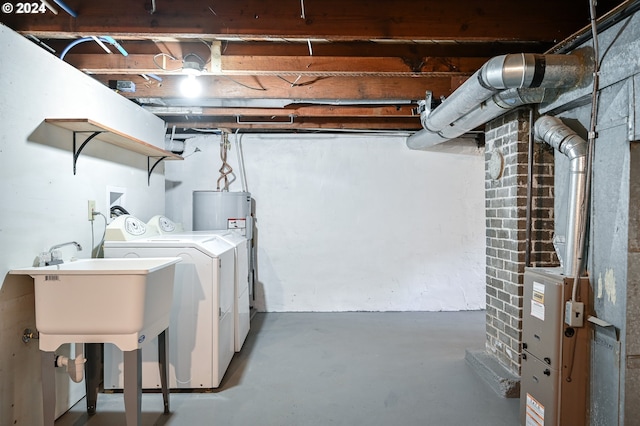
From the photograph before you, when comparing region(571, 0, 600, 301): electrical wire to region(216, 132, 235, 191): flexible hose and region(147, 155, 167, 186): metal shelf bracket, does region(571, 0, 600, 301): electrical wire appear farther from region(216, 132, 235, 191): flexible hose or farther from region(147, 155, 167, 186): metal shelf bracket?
region(216, 132, 235, 191): flexible hose

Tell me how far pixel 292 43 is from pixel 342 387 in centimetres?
239

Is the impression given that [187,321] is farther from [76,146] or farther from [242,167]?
[242,167]

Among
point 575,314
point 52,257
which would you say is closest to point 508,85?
point 575,314

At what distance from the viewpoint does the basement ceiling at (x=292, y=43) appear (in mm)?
1889

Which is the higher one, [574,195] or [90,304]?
[574,195]

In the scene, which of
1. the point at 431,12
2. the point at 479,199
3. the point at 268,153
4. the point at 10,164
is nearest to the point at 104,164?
the point at 10,164

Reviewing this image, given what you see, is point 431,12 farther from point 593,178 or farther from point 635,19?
point 593,178

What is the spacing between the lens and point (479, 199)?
432 centimetres

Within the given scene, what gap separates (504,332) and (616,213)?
123cm

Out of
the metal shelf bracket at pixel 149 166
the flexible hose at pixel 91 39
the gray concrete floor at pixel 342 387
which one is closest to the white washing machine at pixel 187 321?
the gray concrete floor at pixel 342 387

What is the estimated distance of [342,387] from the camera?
2.47 metres

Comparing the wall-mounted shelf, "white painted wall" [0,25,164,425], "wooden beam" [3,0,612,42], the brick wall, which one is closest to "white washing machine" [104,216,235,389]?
"white painted wall" [0,25,164,425]

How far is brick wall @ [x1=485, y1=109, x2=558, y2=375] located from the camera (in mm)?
2307

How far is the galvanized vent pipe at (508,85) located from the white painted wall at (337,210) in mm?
1637
